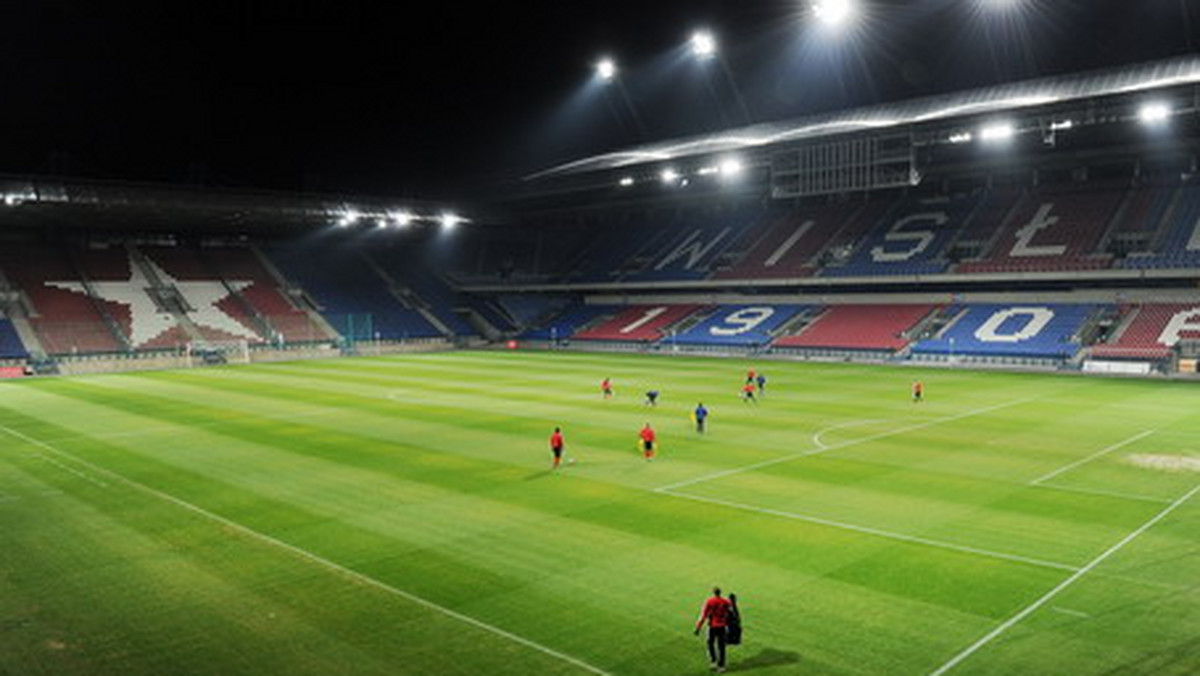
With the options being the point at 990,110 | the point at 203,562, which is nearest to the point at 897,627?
the point at 203,562

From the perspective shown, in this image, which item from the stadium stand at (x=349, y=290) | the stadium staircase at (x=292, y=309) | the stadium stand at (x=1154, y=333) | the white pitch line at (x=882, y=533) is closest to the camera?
the white pitch line at (x=882, y=533)

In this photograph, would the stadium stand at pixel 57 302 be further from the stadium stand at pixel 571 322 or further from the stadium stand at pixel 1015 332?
the stadium stand at pixel 1015 332

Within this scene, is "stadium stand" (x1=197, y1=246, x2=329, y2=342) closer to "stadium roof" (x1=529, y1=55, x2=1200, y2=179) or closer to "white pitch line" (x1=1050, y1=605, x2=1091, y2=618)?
"stadium roof" (x1=529, y1=55, x2=1200, y2=179)

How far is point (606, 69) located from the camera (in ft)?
178

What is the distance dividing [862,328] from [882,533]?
45.3m

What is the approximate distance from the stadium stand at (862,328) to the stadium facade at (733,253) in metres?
0.26

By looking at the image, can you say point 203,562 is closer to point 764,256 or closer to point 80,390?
point 80,390

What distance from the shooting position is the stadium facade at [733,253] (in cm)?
5044

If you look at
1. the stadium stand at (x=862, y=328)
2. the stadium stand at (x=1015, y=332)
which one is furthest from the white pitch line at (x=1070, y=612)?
the stadium stand at (x=862, y=328)

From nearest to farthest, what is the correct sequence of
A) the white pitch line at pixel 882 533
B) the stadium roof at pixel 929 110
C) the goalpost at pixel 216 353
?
1. the white pitch line at pixel 882 533
2. the stadium roof at pixel 929 110
3. the goalpost at pixel 216 353

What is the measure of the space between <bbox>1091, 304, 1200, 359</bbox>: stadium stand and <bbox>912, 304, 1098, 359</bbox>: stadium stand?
85.2 inches

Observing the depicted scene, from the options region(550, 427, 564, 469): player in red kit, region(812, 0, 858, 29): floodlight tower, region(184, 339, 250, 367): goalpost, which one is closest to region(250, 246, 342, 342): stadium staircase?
region(184, 339, 250, 367): goalpost

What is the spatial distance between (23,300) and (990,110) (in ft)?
219

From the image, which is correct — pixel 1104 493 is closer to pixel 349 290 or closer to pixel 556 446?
pixel 556 446
